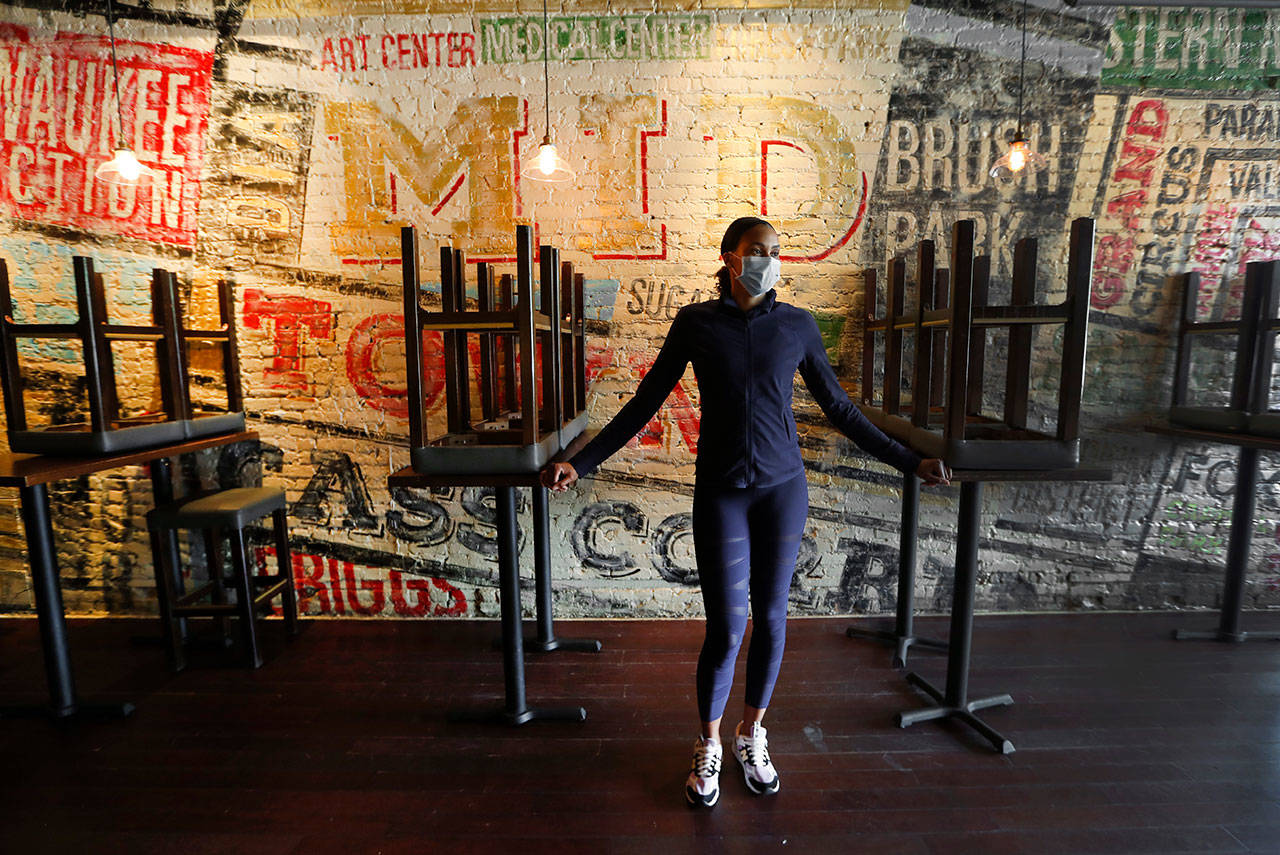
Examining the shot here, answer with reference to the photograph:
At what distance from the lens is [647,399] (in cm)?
214

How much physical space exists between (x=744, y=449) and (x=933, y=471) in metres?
0.71

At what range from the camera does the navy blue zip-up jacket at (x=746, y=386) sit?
200 centimetres

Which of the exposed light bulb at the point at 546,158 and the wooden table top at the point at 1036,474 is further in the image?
the exposed light bulb at the point at 546,158

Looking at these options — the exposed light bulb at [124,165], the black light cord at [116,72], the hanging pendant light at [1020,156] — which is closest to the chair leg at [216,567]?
the exposed light bulb at [124,165]

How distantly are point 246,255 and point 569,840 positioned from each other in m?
3.36

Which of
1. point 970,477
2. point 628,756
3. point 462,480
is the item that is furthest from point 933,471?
point 462,480

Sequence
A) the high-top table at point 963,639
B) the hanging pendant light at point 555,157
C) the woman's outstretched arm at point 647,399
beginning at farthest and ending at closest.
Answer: the hanging pendant light at point 555,157, the high-top table at point 963,639, the woman's outstretched arm at point 647,399

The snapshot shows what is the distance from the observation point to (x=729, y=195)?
3.32 meters

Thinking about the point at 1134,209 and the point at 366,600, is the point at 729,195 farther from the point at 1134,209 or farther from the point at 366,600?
the point at 366,600

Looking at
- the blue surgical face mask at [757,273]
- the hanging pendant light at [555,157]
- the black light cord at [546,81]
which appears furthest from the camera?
the black light cord at [546,81]

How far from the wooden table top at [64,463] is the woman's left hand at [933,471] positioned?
3235 millimetres

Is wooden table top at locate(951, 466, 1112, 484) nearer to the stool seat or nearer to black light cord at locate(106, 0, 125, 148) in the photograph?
the stool seat

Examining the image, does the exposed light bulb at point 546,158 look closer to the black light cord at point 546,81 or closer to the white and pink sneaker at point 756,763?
the black light cord at point 546,81

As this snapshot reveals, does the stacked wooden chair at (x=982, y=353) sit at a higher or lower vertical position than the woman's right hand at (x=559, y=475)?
higher
